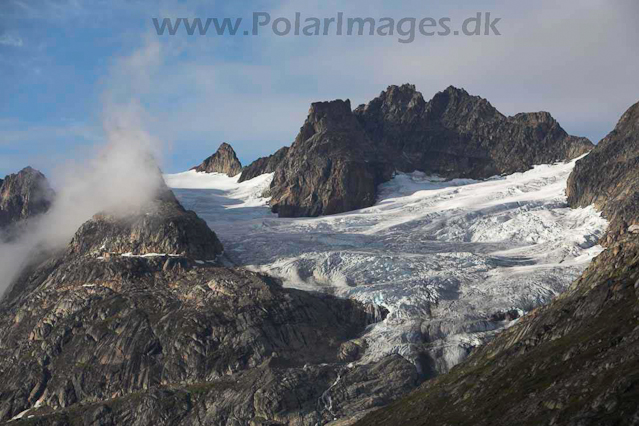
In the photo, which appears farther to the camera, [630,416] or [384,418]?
[384,418]

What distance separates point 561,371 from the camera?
137m

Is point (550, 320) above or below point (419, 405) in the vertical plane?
above

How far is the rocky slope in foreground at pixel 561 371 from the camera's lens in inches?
4582

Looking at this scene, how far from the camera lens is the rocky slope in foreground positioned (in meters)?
116

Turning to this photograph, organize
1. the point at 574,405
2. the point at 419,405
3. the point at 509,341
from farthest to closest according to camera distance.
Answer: the point at 509,341, the point at 419,405, the point at 574,405

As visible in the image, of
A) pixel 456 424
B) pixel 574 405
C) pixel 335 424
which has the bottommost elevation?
pixel 335 424

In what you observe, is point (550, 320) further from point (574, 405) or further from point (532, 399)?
point (574, 405)

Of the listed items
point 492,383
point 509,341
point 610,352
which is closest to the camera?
point 610,352

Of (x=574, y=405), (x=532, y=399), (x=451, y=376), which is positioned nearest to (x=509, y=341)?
(x=451, y=376)

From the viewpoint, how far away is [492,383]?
505 feet

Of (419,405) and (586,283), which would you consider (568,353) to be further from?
(586,283)

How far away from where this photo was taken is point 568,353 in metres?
142

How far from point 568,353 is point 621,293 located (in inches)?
783

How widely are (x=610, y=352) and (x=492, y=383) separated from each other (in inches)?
1100
